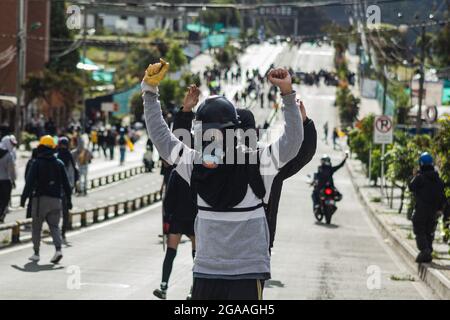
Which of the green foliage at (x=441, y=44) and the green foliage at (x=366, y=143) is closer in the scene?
the green foliage at (x=366, y=143)

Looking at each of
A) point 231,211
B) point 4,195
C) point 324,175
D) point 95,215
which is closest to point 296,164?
point 231,211

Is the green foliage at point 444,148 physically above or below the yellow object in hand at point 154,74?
below

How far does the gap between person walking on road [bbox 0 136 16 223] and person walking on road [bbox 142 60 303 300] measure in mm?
17071

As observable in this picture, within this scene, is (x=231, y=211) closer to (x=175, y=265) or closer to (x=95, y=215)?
(x=175, y=265)

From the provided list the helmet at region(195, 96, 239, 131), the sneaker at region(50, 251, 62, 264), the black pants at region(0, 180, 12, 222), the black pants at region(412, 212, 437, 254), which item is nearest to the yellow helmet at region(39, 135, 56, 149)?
the sneaker at region(50, 251, 62, 264)

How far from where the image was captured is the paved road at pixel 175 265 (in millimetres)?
14648

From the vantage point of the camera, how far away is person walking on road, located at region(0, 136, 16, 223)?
77.7 feet

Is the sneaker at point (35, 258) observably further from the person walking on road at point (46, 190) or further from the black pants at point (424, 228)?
the black pants at point (424, 228)

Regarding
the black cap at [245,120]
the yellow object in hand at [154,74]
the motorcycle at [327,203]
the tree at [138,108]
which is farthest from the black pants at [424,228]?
the yellow object in hand at [154,74]

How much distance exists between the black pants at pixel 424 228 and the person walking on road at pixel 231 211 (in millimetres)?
12367

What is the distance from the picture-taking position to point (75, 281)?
15.2m

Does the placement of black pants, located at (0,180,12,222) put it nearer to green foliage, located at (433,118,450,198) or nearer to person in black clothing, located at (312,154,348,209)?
green foliage, located at (433,118,450,198)

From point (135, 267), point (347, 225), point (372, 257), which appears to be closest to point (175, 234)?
point (135, 267)
